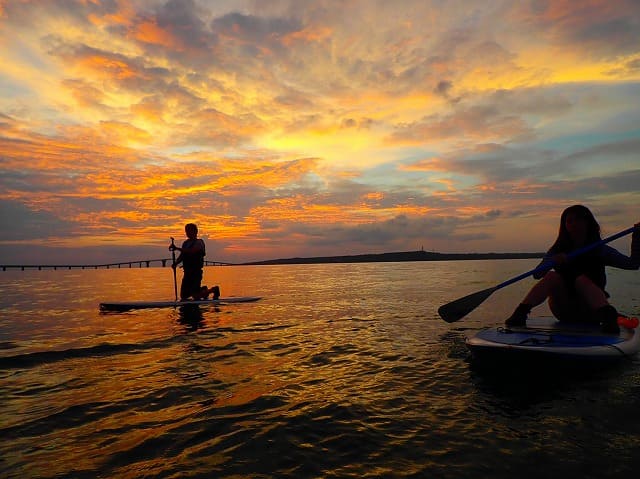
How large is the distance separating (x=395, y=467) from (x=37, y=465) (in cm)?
397

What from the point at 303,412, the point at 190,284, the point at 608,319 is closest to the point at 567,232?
the point at 608,319

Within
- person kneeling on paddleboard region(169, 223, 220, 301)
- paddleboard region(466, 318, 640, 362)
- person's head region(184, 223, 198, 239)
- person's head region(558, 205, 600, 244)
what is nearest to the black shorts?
person kneeling on paddleboard region(169, 223, 220, 301)

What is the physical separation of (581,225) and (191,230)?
1391cm

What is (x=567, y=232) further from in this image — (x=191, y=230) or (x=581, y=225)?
(x=191, y=230)

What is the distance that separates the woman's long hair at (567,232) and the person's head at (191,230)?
13.3 metres

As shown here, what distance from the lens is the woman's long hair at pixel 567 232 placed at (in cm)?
893

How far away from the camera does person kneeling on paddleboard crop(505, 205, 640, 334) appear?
8391mm

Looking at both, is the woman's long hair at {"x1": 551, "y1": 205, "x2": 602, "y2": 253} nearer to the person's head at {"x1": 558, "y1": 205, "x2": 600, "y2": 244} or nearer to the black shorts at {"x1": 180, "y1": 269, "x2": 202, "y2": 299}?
the person's head at {"x1": 558, "y1": 205, "x2": 600, "y2": 244}

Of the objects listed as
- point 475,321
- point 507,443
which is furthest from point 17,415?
point 475,321

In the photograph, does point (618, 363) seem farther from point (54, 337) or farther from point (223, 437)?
point (54, 337)

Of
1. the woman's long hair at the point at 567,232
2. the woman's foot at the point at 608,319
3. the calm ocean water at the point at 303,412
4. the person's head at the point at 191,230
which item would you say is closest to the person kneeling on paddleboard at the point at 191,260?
the person's head at the point at 191,230

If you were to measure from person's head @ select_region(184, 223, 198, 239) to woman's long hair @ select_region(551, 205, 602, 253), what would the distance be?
13.3 metres

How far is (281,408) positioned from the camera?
240 inches

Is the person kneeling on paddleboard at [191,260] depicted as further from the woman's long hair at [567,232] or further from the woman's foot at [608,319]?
the woman's foot at [608,319]
